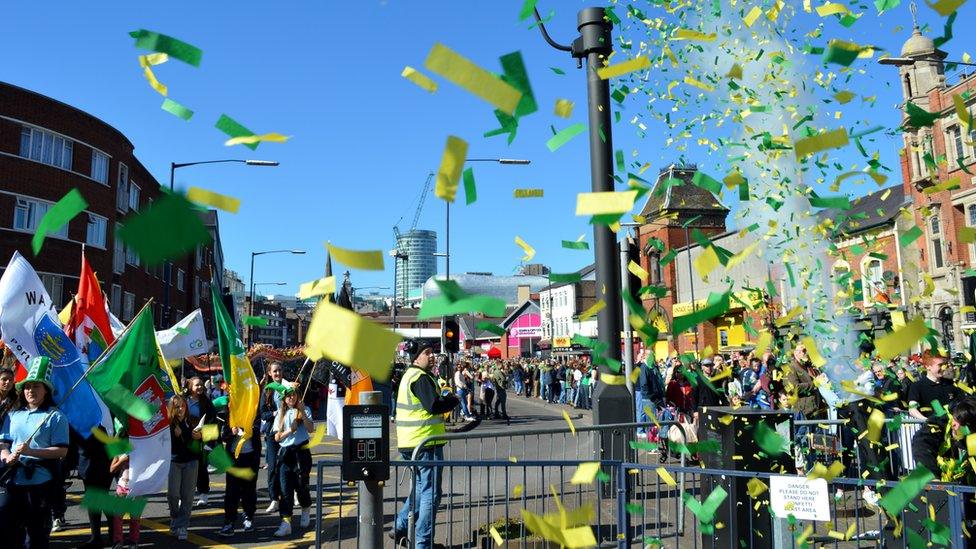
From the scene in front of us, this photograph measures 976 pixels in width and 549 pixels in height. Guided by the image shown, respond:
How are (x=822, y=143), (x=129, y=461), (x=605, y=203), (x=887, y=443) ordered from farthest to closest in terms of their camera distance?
(x=887, y=443) → (x=129, y=461) → (x=822, y=143) → (x=605, y=203)

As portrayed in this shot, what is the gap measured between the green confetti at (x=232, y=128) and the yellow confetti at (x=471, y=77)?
75 centimetres

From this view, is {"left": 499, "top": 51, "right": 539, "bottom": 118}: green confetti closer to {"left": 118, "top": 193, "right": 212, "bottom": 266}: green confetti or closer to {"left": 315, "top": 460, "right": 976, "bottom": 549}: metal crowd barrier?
{"left": 118, "top": 193, "right": 212, "bottom": 266}: green confetti

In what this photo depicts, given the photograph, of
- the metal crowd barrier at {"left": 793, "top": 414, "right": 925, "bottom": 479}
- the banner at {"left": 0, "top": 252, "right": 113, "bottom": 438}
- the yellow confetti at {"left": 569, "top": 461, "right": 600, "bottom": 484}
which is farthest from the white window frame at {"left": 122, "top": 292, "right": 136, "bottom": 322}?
the yellow confetti at {"left": 569, "top": 461, "right": 600, "bottom": 484}

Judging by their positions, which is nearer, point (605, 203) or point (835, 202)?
point (605, 203)

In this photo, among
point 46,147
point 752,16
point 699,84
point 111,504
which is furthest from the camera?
point 46,147

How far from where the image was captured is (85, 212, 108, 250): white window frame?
2957 centimetres

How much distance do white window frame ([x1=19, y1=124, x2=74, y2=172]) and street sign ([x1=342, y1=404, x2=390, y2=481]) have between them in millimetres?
27160

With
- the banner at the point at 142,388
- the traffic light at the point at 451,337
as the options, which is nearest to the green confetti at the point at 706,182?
the banner at the point at 142,388

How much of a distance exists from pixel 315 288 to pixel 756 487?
3.49 metres

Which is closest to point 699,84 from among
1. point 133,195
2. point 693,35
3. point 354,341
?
point 693,35

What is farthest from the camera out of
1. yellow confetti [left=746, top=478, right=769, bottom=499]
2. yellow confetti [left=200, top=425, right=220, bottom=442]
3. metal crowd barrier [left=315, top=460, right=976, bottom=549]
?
yellow confetti [left=200, top=425, right=220, bottom=442]

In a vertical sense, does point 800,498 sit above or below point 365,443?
below

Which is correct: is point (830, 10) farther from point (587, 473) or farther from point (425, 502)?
point (425, 502)

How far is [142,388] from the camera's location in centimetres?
755
